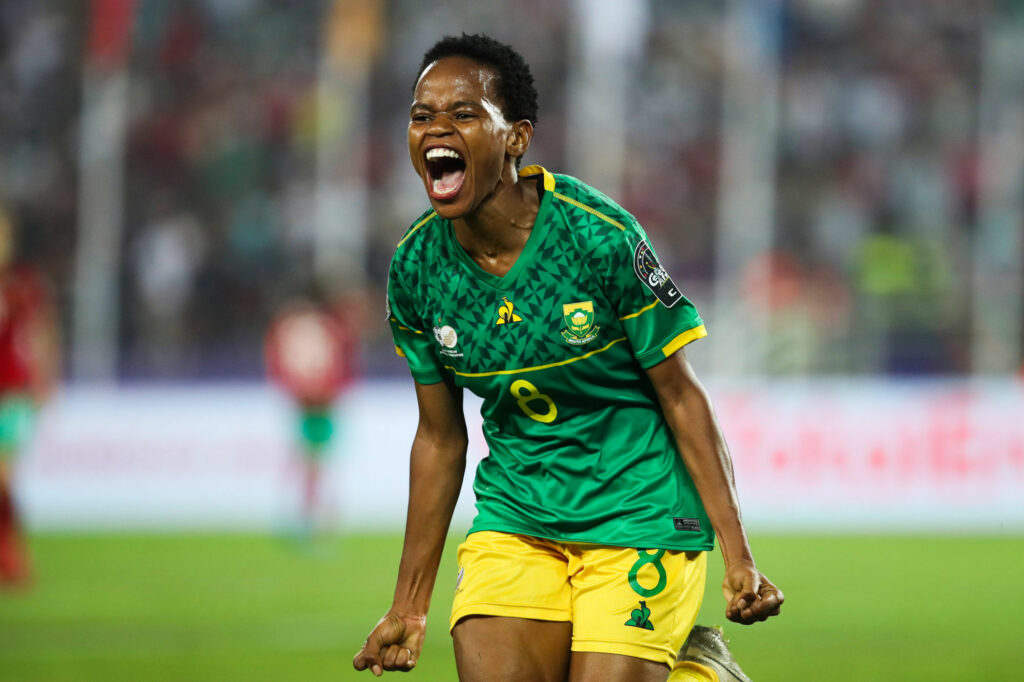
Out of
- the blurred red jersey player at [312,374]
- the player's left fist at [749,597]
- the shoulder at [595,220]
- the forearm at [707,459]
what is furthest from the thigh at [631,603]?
the blurred red jersey player at [312,374]

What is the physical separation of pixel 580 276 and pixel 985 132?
1349 cm

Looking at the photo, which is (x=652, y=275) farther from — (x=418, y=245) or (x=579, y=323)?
(x=418, y=245)

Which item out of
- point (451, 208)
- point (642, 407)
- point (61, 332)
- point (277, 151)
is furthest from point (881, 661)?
point (277, 151)

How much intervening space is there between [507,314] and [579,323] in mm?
200

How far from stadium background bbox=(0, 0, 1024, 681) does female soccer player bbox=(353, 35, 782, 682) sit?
5.93 meters

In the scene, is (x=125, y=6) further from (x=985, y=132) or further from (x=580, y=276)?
(x=580, y=276)

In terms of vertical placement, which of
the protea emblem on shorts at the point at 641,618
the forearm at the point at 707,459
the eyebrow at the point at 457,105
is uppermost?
the eyebrow at the point at 457,105

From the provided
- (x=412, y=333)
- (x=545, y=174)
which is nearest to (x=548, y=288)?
(x=545, y=174)

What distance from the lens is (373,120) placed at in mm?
17781

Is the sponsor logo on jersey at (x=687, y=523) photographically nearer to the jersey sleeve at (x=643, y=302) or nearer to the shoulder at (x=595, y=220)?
the jersey sleeve at (x=643, y=302)

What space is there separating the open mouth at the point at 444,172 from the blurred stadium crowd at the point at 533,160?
11.1 metres

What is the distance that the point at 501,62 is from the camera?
4000 millimetres

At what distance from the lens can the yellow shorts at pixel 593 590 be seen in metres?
4.03

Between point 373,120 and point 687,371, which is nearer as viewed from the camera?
point 687,371
